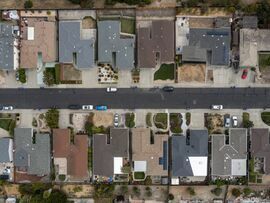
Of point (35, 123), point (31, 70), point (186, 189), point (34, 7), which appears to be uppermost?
point (34, 7)

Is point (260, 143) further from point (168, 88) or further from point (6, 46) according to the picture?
point (6, 46)

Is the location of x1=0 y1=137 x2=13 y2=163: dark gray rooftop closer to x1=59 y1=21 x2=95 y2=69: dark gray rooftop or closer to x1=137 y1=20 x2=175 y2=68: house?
x1=59 y1=21 x2=95 y2=69: dark gray rooftop

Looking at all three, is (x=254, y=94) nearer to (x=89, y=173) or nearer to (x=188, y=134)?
(x=188, y=134)

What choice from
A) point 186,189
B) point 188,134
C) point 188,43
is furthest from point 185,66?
point 186,189

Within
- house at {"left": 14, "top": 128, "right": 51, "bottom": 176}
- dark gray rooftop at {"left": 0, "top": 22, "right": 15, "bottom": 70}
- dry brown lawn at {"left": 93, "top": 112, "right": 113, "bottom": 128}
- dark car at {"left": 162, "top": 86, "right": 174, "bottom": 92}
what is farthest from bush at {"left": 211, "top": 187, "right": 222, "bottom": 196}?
dark gray rooftop at {"left": 0, "top": 22, "right": 15, "bottom": 70}

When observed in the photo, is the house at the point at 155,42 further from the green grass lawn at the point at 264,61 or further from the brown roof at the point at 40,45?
the green grass lawn at the point at 264,61

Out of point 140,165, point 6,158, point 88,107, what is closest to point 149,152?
point 140,165

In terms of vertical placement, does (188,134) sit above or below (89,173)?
above
